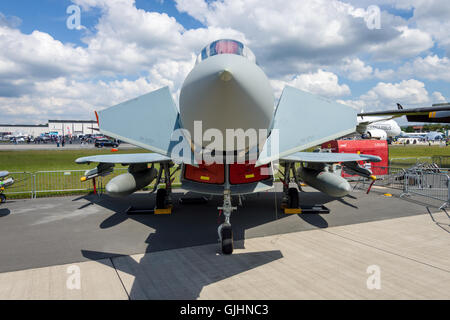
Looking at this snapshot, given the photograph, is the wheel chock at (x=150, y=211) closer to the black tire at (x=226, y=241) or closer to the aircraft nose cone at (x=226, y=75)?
the black tire at (x=226, y=241)

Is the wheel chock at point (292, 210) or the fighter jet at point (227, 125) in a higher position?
the fighter jet at point (227, 125)

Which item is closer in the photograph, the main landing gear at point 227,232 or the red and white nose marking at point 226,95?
the red and white nose marking at point 226,95

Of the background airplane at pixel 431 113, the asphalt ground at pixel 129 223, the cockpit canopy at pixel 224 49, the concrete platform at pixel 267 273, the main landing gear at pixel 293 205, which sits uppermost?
the background airplane at pixel 431 113

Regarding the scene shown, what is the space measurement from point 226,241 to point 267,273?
104 cm

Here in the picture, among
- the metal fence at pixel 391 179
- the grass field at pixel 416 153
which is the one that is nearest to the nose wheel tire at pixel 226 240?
the metal fence at pixel 391 179

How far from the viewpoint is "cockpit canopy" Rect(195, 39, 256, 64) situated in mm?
4449

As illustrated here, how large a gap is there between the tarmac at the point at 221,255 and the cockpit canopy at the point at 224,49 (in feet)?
11.4

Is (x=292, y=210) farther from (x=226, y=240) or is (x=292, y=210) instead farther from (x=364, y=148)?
(x=364, y=148)

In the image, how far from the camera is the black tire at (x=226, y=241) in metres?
5.19

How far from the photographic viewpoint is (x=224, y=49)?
14.6ft

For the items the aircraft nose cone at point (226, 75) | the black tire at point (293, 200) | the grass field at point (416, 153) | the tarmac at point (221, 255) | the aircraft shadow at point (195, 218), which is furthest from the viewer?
the grass field at point (416, 153)

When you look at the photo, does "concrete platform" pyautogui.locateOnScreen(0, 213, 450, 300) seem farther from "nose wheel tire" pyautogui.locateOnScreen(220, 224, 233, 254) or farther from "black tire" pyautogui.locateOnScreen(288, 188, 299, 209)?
"black tire" pyautogui.locateOnScreen(288, 188, 299, 209)

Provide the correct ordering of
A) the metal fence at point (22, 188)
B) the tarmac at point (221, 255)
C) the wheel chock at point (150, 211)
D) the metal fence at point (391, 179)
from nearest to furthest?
the tarmac at point (221, 255) < the wheel chock at point (150, 211) < the metal fence at point (22, 188) < the metal fence at point (391, 179)
